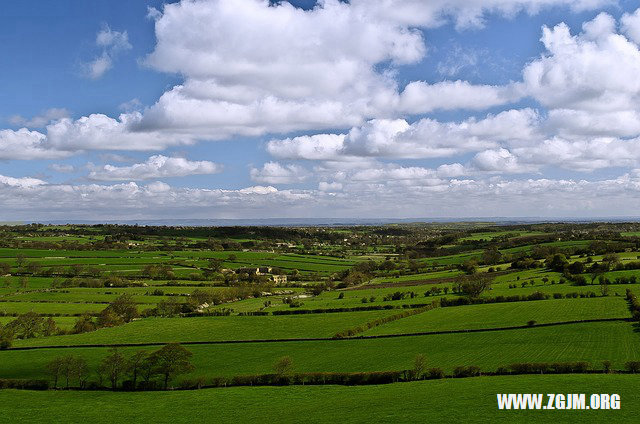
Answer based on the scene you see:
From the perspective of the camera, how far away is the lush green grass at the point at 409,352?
162 feet

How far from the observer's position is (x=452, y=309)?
80.9 meters

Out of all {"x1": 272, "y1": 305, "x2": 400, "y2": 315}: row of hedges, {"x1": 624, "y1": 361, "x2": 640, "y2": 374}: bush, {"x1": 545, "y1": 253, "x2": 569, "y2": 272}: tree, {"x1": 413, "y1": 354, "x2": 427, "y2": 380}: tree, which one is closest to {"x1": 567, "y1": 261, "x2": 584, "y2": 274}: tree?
{"x1": 545, "y1": 253, "x2": 569, "y2": 272}: tree

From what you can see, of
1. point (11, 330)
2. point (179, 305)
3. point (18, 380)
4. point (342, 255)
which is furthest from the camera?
point (342, 255)

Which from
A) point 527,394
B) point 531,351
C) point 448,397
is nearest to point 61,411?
point 448,397

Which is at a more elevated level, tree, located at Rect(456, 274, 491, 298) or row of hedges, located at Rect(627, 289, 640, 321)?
row of hedges, located at Rect(627, 289, 640, 321)

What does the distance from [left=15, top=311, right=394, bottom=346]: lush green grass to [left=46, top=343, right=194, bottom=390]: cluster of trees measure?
16320mm

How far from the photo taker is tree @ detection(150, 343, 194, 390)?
49688 mm

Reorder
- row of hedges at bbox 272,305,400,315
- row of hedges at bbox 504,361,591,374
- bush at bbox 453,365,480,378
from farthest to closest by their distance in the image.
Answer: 1. row of hedges at bbox 272,305,400,315
2. bush at bbox 453,365,480,378
3. row of hedges at bbox 504,361,591,374

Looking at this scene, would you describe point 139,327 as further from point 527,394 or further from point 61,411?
point 527,394

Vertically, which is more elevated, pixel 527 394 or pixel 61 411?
pixel 527 394

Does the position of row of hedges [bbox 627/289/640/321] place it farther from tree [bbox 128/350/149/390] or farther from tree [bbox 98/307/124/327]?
tree [bbox 98/307/124/327]

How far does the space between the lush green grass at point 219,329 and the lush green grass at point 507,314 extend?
693 centimetres

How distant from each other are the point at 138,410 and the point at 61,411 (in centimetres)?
694

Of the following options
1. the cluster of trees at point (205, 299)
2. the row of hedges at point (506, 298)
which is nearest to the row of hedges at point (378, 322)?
the row of hedges at point (506, 298)
